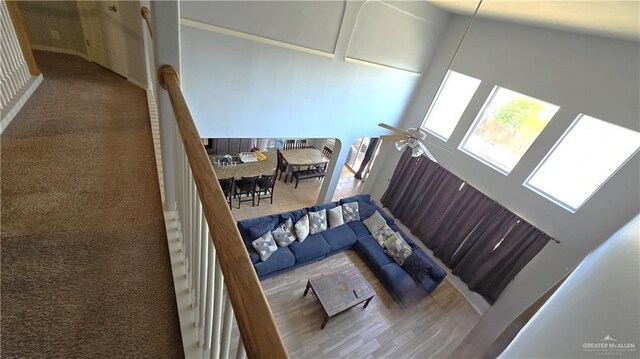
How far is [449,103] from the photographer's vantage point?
568 centimetres

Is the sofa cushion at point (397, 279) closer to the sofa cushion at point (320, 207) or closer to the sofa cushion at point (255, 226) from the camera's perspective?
the sofa cushion at point (320, 207)

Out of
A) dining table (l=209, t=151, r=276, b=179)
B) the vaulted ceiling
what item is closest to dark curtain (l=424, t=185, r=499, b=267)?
the vaulted ceiling

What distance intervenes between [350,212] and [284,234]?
185 cm

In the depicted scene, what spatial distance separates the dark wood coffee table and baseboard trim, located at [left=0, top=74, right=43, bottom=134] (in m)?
4.03

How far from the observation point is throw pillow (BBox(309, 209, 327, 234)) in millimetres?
5434

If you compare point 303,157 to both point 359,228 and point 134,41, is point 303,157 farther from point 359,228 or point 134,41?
point 134,41

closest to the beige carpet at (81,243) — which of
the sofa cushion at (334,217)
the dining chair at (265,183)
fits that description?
the sofa cushion at (334,217)

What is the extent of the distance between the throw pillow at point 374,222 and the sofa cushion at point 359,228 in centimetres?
10

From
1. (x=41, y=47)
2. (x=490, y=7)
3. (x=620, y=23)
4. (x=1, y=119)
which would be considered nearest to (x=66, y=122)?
(x=1, y=119)

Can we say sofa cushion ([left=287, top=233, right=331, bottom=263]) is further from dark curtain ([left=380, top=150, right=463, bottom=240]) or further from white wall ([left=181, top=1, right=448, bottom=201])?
dark curtain ([left=380, top=150, right=463, bottom=240])

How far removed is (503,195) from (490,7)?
3.16 metres

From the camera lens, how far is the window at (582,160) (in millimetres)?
3625

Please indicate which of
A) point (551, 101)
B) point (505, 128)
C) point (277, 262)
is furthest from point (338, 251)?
point (551, 101)

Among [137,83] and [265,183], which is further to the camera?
[265,183]
